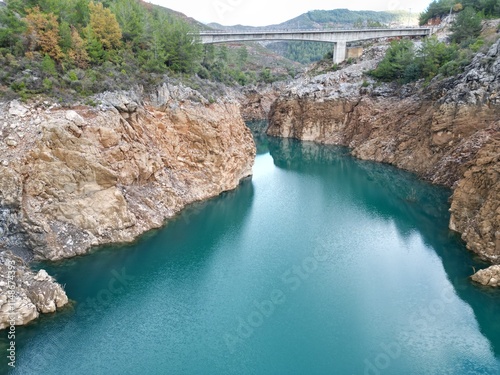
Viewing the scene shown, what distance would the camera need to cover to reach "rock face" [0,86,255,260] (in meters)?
26.9

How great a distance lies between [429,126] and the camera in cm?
4994

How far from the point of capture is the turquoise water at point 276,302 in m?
19.7

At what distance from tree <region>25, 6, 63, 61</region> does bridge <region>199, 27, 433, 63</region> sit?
1630 inches

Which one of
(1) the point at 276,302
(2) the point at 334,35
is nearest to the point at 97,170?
(1) the point at 276,302

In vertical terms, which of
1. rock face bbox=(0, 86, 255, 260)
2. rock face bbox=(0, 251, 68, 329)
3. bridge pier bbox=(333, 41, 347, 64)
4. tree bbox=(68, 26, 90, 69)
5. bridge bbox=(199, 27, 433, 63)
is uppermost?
bridge bbox=(199, 27, 433, 63)

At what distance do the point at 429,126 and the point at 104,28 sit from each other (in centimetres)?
3894

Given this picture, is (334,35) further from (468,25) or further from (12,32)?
(12,32)

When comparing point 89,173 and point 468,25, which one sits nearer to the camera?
point 89,173

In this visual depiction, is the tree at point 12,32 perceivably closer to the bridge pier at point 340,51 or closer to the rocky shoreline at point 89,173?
the rocky shoreline at point 89,173

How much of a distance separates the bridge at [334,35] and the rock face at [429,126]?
806cm

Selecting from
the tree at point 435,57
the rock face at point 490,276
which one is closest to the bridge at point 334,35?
the tree at point 435,57

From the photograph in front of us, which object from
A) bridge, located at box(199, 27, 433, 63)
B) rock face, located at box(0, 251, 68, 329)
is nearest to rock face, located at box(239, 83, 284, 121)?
bridge, located at box(199, 27, 433, 63)

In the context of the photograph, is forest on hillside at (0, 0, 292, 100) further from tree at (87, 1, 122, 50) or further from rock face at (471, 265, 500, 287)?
rock face at (471, 265, 500, 287)

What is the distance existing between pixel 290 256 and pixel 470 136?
26.5 m
